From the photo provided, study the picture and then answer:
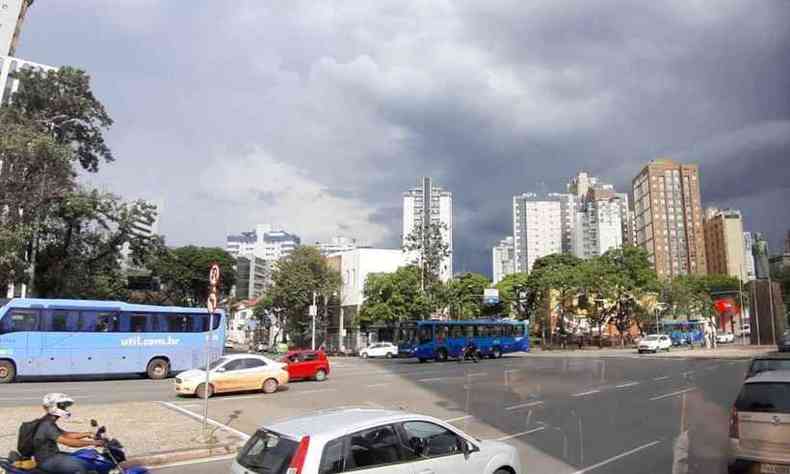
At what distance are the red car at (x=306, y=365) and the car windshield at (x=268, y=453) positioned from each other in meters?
20.1

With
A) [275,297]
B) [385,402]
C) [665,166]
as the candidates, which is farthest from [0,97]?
[665,166]

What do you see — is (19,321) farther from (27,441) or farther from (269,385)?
(27,441)

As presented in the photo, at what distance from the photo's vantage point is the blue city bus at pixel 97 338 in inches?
906

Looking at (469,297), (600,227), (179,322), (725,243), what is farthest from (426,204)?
(179,322)

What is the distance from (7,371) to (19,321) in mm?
2018

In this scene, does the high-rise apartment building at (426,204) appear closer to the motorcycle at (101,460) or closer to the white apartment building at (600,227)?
the white apartment building at (600,227)

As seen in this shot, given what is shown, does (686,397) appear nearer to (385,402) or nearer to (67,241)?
(385,402)

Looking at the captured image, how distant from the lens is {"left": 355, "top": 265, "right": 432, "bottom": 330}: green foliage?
56.6m

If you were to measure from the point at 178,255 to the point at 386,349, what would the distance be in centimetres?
3805

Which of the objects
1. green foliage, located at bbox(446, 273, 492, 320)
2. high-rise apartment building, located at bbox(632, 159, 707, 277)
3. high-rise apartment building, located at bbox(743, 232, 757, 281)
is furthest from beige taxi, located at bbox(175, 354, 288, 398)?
high-rise apartment building, located at bbox(632, 159, 707, 277)

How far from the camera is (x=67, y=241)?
124 ft

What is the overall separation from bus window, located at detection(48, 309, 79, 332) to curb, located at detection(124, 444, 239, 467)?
16932mm

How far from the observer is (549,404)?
16.2 metres

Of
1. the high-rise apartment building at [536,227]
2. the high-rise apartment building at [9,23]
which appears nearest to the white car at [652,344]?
the high-rise apartment building at [9,23]
